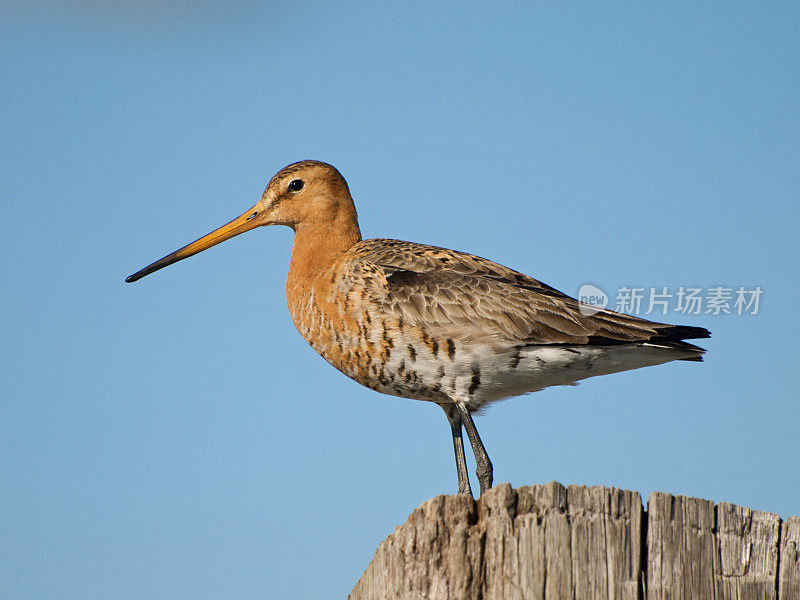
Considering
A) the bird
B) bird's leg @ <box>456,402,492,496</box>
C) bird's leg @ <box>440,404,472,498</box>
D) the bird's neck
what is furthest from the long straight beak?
bird's leg @ <box>456,402,492,496</box>

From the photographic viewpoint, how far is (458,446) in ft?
26.1

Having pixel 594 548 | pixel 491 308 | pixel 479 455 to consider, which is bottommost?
pixel 594 548

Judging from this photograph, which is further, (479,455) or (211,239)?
(211,239)

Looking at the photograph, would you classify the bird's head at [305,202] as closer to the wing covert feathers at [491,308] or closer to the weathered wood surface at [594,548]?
the wing covert feathers at [491,308]

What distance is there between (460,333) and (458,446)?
123 cm

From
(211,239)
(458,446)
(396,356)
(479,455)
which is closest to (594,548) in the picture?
(479,455)

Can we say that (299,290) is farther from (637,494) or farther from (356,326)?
(637,494)

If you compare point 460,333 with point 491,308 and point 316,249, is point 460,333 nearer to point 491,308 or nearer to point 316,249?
point 491,308

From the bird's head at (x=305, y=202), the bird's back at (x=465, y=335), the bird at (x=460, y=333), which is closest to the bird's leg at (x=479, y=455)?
the bird at (x=460, y=333)

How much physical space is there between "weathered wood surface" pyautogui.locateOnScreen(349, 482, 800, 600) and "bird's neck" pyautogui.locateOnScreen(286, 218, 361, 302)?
13.8ft

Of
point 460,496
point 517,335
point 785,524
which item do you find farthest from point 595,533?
point 517,335

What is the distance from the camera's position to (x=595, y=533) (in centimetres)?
432

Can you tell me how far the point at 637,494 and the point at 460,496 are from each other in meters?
0.96

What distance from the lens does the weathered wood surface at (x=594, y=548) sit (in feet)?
14.2
